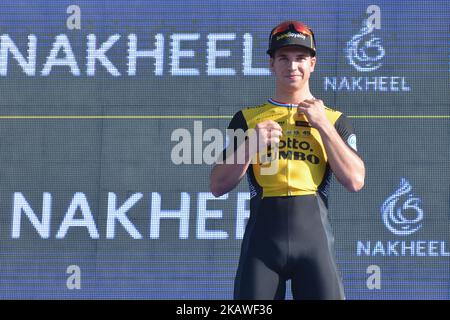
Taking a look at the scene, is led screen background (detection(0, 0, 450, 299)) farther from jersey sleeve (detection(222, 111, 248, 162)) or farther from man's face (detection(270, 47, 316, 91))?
man's face (detection(270, 47, 316, 91))

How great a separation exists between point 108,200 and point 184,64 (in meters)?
1.55

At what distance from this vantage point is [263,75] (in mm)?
9625

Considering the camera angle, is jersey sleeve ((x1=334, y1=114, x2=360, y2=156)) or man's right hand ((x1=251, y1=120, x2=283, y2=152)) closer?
man's right hand ((x1=251, y1=120, x2=283, y2=152))

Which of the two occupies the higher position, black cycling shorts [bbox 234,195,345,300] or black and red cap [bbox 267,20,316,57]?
black and red cap [bbox 267,20,316,57]

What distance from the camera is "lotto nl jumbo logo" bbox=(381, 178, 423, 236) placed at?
923cm

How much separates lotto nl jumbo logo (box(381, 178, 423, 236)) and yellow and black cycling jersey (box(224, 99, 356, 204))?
12.3 feet

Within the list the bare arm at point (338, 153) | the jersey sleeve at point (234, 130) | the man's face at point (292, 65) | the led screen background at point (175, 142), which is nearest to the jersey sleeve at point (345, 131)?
the bare arm at point (338, 153)

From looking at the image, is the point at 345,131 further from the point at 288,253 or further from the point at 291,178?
the point at 288,253

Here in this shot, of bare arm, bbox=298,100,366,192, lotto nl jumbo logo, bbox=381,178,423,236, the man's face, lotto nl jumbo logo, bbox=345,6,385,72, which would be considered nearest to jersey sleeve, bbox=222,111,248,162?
the man's face

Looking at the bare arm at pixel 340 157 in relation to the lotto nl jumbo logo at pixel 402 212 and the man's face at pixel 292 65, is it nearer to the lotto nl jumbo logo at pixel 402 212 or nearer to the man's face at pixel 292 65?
the man's face at pixel 292 65

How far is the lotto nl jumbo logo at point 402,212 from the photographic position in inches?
363

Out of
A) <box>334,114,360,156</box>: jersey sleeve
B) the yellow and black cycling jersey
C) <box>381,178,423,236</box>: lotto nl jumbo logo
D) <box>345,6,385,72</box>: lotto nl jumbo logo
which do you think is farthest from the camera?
<box>345,6,385,72</box>: lotto nl jumbo logo

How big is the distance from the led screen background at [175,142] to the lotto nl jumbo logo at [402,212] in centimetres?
2
